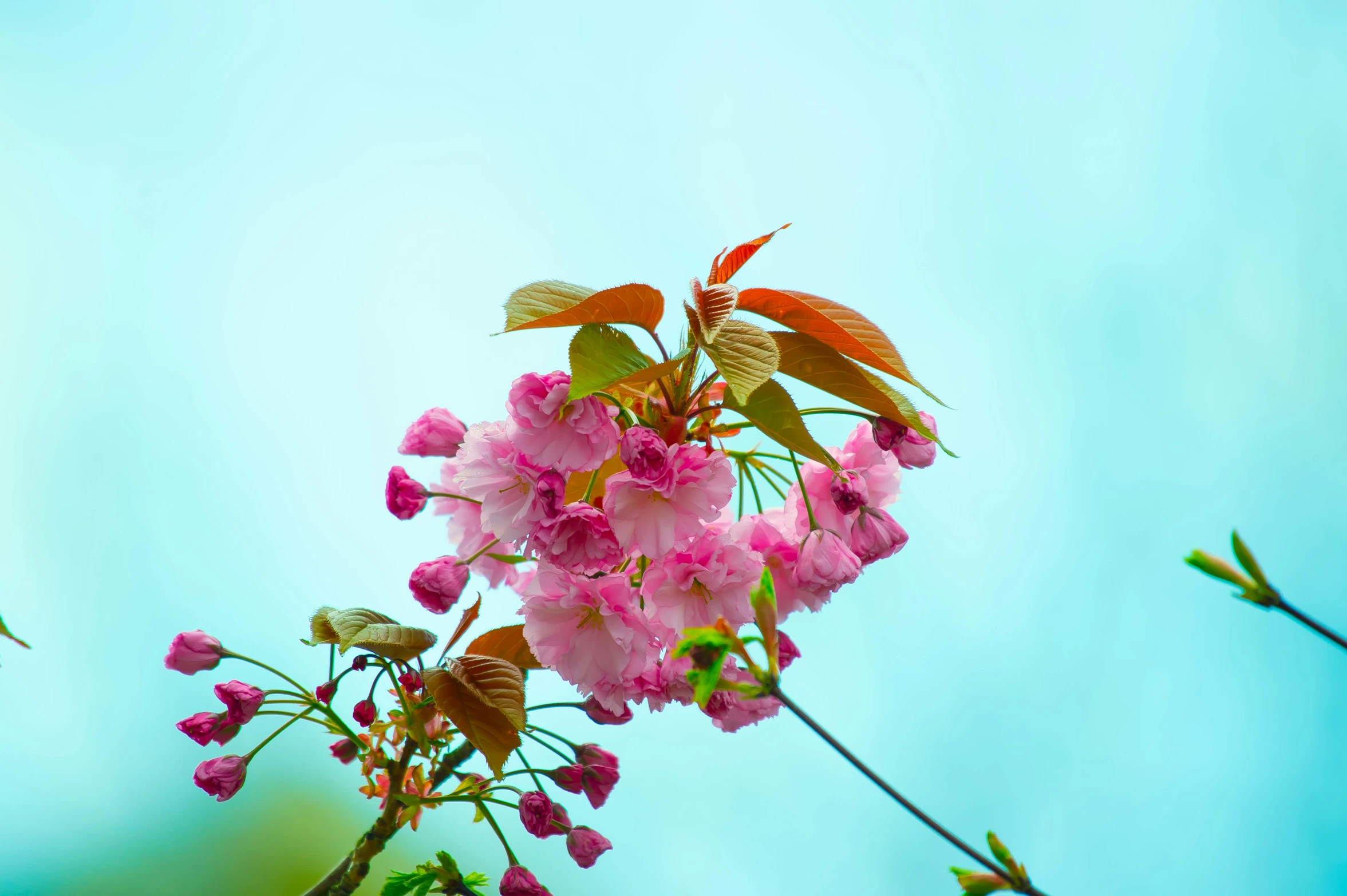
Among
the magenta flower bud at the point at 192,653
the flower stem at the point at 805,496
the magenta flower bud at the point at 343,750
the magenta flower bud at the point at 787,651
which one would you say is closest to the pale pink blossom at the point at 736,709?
the magenta flower bud at the point at 787,651

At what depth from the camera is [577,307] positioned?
64 centimetres

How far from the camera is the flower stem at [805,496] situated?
711 mm

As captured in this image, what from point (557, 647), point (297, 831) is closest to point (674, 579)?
point (557, 647)

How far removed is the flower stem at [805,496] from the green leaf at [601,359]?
0.54ft

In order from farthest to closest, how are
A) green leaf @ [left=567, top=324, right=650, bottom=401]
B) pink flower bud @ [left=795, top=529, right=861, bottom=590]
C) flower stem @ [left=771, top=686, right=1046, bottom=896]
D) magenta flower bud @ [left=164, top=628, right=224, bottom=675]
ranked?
magenta flower bud @ [left=164, top=628, right=224, bottom=675] → pink flower bud @ [left=795, top=529, right=861, bottom=590] → green leaf @ [left=567, top=324, right=650, bottom=401] → flower stem @ [left=771, top=686, right=1046, bottom=896]

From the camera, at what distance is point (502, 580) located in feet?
2.98

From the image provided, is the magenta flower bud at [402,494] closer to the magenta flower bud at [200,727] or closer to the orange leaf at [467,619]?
the orange leaf at [467,619]

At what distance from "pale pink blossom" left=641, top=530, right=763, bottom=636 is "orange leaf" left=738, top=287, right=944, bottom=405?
19 centimetres

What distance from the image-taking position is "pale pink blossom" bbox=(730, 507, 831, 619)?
0.72 meters

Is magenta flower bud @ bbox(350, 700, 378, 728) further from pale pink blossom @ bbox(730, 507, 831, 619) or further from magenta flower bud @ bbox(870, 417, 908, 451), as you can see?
magenta flower bud @ bbox(870, 417, 908, 451)

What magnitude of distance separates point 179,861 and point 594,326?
143 centimetres

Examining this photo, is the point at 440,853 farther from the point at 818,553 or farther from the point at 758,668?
the point at 758,668

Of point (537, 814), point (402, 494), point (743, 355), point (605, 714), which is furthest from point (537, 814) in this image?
point (743, 355)

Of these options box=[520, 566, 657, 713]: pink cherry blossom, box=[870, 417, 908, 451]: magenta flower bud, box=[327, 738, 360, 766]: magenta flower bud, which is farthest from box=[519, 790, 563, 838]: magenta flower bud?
box=[870, 417, 908, 451]: magenta flower bud
